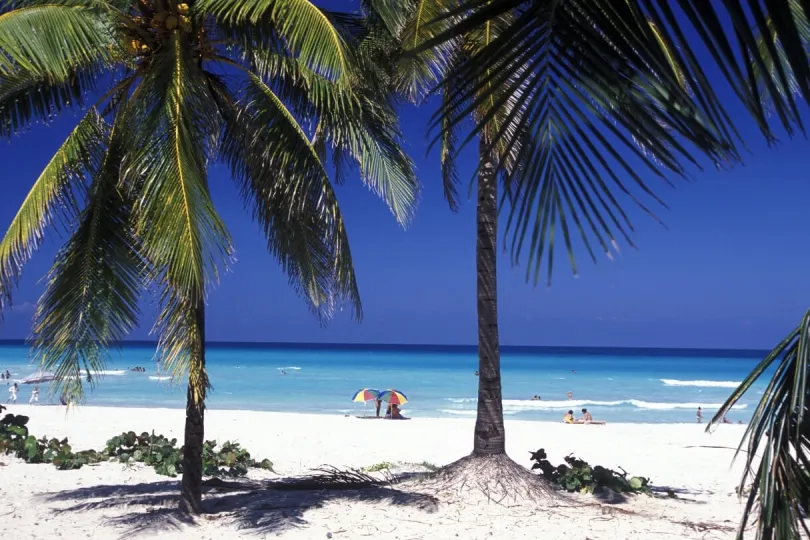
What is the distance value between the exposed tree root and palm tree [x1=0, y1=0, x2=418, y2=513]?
2283 mm

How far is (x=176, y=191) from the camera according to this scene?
5730 mm

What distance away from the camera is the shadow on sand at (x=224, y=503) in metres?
6.84

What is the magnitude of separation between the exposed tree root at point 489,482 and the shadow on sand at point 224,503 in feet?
1.10

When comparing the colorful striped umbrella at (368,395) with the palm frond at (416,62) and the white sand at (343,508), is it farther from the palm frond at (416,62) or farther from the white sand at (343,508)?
the palm frond at (416,62)

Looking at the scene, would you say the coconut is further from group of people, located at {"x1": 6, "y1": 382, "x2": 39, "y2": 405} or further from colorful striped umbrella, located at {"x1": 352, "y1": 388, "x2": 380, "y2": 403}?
group of people, located at {"x1": 6, "y1": 382, "x2": 39, "y2": 405}

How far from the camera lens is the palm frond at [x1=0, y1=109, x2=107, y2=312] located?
656 centimetres

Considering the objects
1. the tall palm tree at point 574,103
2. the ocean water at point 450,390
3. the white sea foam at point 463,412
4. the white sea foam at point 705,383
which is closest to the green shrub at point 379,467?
the tall palm tree at point 574,103

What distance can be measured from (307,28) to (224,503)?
192 inches

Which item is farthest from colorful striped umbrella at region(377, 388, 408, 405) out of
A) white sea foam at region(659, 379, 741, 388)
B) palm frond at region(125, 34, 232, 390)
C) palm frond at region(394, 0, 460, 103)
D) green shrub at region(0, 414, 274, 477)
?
white sea foam at region(659, 379, 741, 388)

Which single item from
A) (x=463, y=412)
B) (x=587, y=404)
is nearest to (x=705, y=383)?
(x=587, y=404)

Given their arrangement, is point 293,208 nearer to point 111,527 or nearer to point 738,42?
point 111,527

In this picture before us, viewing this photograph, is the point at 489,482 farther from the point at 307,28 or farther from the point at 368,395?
the point at 368,395

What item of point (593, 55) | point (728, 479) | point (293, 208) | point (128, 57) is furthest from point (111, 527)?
point (728, 479)

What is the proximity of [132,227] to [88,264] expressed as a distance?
52 centimetres
